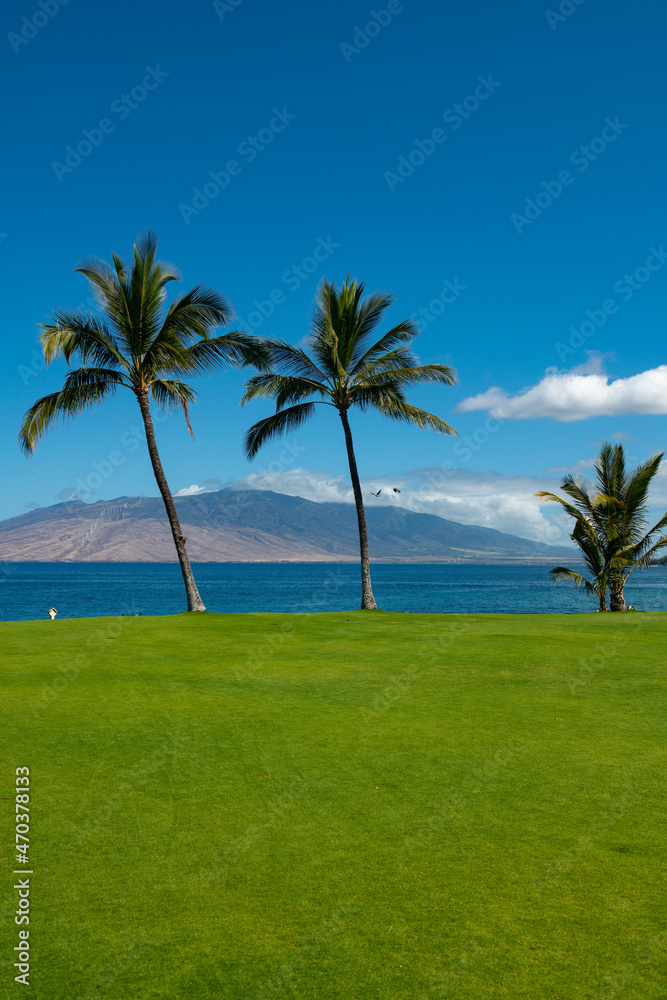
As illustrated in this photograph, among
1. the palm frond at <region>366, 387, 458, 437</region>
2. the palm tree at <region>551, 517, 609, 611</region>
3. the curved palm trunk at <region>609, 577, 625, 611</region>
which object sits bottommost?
the curved palm trunk at <region>609, 577, 625, 611</region>

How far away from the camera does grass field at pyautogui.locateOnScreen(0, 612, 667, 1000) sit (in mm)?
3418

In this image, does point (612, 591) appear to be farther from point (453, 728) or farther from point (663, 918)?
point (663, 918)

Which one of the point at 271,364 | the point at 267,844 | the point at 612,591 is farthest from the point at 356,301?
the point at 267,844

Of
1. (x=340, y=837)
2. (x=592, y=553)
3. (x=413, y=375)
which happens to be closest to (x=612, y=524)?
(x=592, y=553)

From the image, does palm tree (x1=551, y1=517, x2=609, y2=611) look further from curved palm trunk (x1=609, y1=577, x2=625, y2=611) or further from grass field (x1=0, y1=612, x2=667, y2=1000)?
grass field (x1=0, y1=612, x2=667, y2=1000)

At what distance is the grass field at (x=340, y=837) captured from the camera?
3.42m

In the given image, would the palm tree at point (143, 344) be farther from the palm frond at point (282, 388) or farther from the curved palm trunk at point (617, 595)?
the curved palm trunk at point (617, 595)

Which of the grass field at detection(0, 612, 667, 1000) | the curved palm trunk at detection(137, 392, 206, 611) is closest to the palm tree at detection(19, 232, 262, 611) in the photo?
the curved palm trunk at detection(137, 392, 206, 611)

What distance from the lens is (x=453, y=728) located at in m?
7.46

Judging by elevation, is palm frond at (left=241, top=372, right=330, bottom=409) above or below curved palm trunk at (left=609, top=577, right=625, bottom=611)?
above

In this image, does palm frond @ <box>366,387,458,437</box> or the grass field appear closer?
the grass field

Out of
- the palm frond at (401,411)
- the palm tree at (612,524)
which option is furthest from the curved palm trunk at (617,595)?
the palm frond at (401,411)

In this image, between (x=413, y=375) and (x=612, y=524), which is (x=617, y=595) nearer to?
(x=612, y=524)

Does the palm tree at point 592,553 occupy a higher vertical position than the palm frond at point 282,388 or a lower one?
lower
